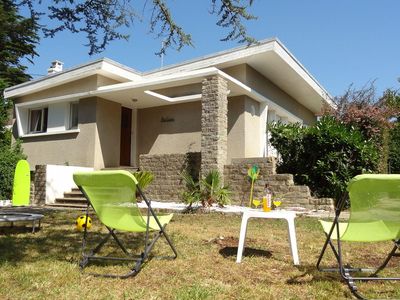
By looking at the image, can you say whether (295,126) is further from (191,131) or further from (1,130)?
(1,130)

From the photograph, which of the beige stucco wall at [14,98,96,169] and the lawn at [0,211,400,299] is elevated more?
the beige stucco wall at [14,98,96,169]

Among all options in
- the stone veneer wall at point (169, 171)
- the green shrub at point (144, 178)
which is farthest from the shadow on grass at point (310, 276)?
the green shrub at point (144, 178)

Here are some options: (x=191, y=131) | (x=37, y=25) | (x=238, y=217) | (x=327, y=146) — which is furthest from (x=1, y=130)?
(x=327, y=146)

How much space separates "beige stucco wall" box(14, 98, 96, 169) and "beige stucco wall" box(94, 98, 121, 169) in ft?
0.63

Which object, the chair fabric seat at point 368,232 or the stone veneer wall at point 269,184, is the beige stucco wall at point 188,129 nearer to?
the stone veneer wall at point 269,184

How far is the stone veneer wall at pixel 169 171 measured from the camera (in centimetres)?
1302

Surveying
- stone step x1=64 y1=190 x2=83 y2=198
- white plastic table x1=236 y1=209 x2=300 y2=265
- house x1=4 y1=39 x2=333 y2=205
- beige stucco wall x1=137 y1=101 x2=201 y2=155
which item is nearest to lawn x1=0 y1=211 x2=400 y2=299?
white plastic table x1=236 y1=209 x2=300 y2=265

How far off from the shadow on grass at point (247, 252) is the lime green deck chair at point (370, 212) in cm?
141

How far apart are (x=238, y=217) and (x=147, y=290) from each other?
631 cm

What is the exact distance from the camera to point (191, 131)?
15453 mm

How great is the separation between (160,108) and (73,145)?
380 cm

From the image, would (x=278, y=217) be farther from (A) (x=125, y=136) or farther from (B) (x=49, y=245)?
(A) (x=125, y=136)

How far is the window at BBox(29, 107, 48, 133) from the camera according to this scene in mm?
18359

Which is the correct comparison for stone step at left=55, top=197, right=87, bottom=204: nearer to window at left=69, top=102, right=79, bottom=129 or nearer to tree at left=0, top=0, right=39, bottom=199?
tree at left=0, top=0, right=39, bottom=199
